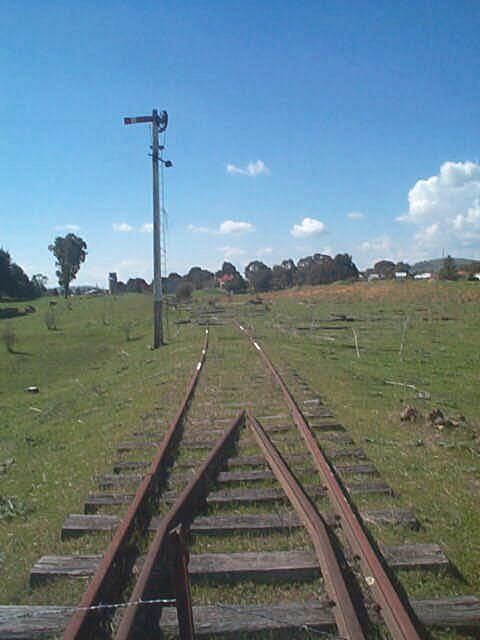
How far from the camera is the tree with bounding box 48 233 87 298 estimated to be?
112625 mm

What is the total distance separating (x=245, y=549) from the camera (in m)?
4.46

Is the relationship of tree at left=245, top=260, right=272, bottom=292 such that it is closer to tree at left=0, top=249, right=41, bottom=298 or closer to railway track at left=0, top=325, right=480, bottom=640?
tree at left=0, top=249, right=41, bottom=298

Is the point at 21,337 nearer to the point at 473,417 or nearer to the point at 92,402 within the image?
the point at 92,402

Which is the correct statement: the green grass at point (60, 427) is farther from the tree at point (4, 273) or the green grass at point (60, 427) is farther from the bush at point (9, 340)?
the tree at point (4, 273)

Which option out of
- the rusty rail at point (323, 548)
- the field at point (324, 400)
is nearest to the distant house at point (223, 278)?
the field at point (324, 400)

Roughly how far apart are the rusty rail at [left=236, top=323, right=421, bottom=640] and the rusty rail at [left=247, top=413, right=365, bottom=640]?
0.67 feet

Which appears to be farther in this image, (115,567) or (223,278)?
(223,278)

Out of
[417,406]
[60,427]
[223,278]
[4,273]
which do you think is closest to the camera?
[417,406]

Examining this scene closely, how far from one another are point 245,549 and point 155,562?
866 mm

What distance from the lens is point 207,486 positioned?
579cm

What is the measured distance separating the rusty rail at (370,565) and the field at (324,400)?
29 cm

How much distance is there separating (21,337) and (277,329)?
64.6 ft

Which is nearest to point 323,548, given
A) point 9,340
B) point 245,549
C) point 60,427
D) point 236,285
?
point 245,549

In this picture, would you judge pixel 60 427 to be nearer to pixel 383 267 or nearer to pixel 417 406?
pixel 417 406
